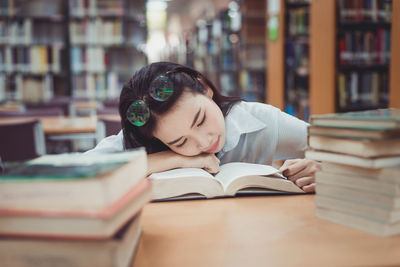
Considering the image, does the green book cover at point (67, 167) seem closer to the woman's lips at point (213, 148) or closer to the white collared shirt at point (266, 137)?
the woman's lips at point (213, 148)

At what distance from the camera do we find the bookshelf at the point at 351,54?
3619mm

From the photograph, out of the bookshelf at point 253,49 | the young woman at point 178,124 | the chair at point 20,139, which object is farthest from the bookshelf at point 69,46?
the young woman at point 178,124

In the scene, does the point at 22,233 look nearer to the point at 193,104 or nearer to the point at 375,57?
the point at 193,104

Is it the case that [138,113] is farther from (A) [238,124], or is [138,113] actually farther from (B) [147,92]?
(A) [238,124]

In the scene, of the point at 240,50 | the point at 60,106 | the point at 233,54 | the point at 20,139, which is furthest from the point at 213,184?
the point at 233,54

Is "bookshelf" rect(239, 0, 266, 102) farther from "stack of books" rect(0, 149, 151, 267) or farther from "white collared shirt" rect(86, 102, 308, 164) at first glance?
Result: "stack of books" rect(0, 149, 151, 267)

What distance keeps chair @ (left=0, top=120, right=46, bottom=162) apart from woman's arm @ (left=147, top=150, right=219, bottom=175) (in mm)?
1662

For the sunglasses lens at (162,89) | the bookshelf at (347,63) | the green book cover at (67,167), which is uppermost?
the bookshelf at (347,63)

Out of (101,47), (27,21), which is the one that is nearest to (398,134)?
(101,47)

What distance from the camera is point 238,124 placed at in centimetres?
138

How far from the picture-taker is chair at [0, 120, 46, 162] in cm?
248

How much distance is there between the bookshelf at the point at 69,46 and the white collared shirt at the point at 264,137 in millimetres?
4072

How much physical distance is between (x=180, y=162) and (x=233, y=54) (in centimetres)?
561

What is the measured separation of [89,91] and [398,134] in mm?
5004
